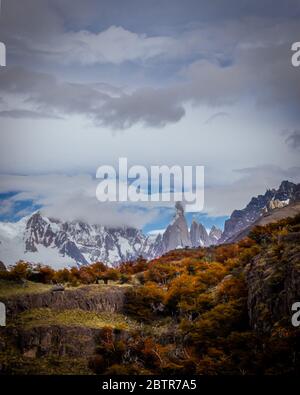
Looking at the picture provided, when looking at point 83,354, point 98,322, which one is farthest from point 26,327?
point 98,322

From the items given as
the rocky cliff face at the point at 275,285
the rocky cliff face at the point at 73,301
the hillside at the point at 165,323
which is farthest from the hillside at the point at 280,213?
the rocky cliff face at the point at 275,285

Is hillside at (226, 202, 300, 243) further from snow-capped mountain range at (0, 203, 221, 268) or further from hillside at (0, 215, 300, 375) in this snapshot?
hillside at (0, 215, 300, 375)

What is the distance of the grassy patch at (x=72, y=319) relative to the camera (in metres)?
22.9

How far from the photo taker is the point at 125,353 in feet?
67.0

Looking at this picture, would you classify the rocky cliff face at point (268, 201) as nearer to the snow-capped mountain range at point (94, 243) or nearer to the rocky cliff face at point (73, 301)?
the snow-capped mountain range at point (94, 243)

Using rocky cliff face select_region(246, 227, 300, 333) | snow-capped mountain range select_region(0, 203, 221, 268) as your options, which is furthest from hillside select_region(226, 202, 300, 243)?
rocky cliff face select_region(246, 227, 300, 333)

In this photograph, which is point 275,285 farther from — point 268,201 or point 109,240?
point 109,240

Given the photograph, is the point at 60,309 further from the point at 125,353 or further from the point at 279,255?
the point at 279,255

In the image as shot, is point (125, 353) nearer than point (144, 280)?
Yes

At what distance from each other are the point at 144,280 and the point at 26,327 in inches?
591

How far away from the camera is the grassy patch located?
75.0ft

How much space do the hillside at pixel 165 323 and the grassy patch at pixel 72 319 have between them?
0.16 feet

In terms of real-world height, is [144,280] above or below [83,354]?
above

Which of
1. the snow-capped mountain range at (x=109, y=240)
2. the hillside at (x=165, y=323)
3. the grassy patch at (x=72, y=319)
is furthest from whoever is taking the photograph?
the snow-capped mountain range at (x=109, y=240)
